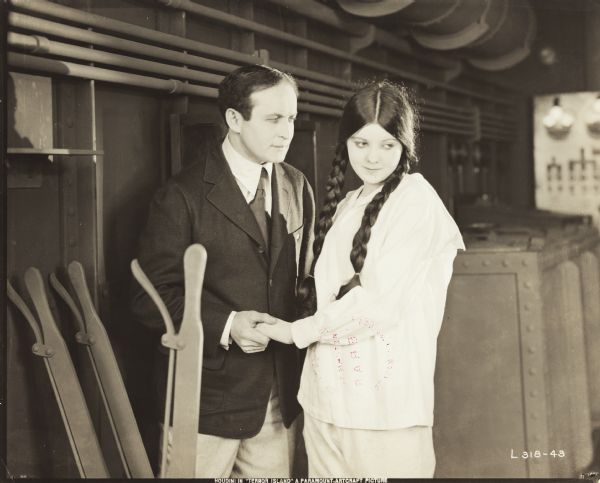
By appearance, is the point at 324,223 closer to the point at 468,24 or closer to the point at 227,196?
the point at 227,196

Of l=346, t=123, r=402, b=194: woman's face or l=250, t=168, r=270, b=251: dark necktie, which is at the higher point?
l=346, t=123, r=402, b=194: woman's face

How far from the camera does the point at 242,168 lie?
1.50 m

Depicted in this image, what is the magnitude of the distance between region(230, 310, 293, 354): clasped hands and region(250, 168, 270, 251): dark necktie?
15 cm

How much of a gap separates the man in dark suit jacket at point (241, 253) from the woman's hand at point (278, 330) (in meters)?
0.02

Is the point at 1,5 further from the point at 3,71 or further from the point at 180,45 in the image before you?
the point at 180,45

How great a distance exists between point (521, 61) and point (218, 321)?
1.02 m

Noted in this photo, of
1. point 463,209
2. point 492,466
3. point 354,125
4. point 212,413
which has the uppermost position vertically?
point 354,125

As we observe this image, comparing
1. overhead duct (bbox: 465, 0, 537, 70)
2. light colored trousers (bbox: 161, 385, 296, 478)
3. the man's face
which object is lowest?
light colored trousers (bbox: 161, 385, 296, 478)

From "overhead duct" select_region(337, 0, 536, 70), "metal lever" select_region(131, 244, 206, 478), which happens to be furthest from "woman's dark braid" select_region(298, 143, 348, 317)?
"overhead duct" select_region(337, 0, 536, 70)

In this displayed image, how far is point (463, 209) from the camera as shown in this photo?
1.68 metres

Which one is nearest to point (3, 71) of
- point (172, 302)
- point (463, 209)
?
point (172, 302)

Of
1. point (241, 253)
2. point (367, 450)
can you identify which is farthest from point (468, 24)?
point (367, 450)

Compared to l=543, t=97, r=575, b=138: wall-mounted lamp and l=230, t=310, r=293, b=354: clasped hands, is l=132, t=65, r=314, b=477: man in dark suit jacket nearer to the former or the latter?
l=230, t=310, r=293, b=354: clasped hands

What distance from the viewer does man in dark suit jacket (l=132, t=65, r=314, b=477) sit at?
4.81 feet
